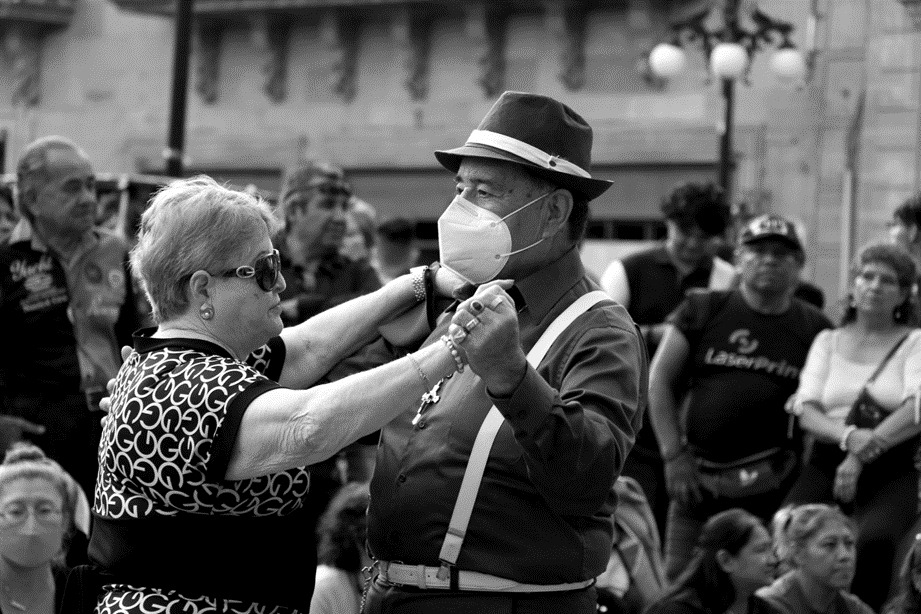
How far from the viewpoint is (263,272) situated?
350 cm

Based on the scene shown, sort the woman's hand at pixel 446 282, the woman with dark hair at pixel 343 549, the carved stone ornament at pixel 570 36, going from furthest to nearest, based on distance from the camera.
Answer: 1. the carved stone ornament at pixel 570 36
2. the woman with dark hair at pixel 343 549
3. the woman's hand at pixel 446 282

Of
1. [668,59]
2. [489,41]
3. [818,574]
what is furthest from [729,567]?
[489,41]

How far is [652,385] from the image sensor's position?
729 cm

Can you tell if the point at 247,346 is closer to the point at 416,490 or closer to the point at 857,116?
the point at 416,490

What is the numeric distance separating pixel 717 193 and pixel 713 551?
7.94 feet

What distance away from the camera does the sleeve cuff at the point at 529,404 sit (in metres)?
3.23

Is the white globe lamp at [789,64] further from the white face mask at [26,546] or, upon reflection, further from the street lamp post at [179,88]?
the white face mask at [26,546]

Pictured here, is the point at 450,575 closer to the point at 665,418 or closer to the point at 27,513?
the point at 27,513

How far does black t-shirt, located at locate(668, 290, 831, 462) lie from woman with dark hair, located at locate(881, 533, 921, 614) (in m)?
1.32

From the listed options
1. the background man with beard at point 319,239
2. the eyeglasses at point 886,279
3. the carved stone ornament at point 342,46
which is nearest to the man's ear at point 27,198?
the background man with beard at point 319,239

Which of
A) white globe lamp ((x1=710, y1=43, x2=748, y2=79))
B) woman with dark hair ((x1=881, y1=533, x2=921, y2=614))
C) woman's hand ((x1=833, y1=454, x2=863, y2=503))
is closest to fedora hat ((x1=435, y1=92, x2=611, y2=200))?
woman with dark hair ((x1=881, y1=533, x2=921, y2=614))

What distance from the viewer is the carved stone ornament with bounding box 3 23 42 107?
85.1 ft

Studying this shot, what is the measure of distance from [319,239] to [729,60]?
870cm

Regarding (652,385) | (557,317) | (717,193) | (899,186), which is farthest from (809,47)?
(557,317)
